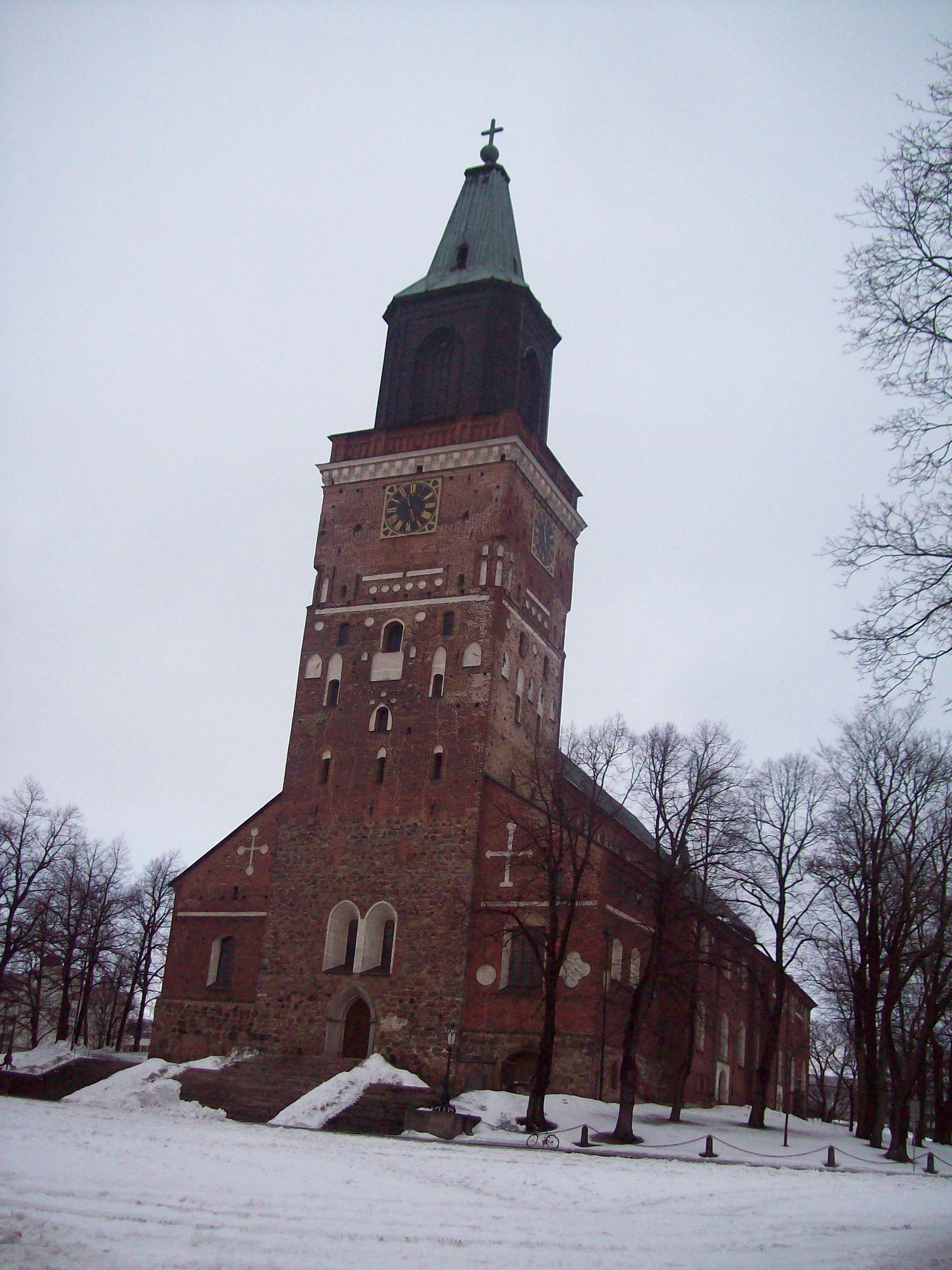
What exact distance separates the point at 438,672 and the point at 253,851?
30.1 ft

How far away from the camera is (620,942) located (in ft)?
124

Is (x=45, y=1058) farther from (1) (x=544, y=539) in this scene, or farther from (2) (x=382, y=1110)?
(1) (x=544, y=539)

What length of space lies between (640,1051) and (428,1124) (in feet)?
38.5

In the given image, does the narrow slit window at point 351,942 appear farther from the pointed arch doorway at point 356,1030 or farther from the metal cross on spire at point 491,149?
the metal cross on spire at point 491,149

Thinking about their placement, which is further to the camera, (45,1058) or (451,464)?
(451,464)

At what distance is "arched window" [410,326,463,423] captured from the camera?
44125mm

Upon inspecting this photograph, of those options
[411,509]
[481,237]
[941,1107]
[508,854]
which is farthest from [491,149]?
[941,1107]

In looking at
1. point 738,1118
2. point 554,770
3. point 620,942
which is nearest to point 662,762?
point 554,770

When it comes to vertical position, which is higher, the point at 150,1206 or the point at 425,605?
the point at 425,605

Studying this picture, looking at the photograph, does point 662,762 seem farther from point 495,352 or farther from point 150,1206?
point 150,1206

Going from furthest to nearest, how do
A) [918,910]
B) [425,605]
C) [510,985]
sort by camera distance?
[425,605], [510,985], [918,910]

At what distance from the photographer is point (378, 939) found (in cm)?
3850

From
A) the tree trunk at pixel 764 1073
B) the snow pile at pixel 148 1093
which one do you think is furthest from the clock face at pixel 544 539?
the snow pile at pixel 148 1093

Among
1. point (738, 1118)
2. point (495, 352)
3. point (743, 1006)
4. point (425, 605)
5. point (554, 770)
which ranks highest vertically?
point (495, 352)
